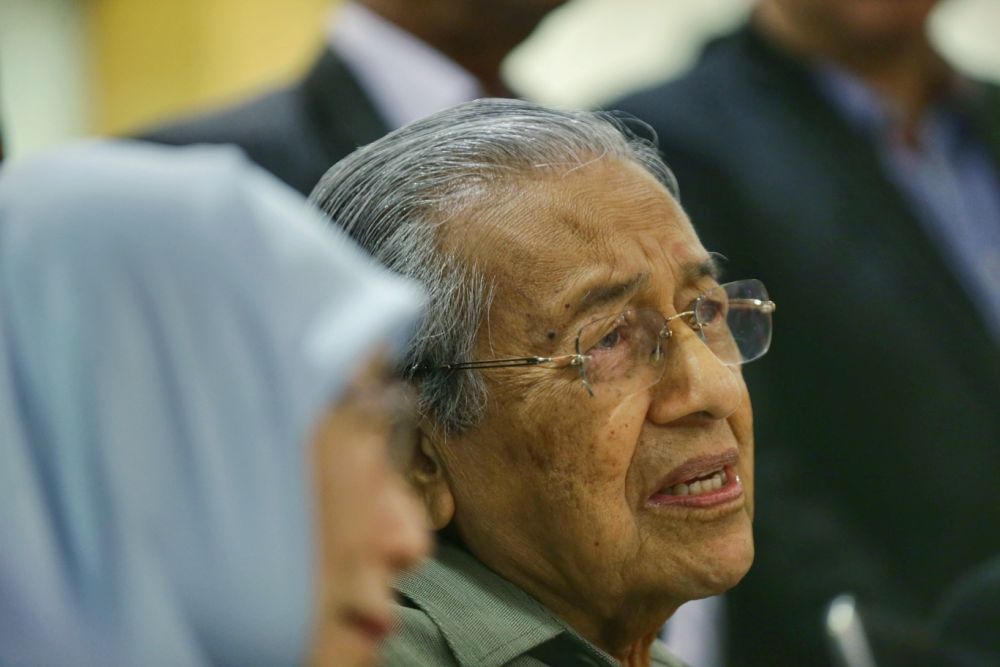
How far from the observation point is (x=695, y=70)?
4293 millimetres

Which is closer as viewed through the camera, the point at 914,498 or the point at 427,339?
the point at 427,339

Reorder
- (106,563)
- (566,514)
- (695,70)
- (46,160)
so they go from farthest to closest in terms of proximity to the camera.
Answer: (695,70) → (566,514) → (46,160) → (106,563)

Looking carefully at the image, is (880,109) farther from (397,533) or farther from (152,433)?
(152,433)

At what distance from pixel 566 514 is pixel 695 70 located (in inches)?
90.5

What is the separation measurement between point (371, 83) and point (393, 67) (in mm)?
86

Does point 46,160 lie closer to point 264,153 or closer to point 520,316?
point 520,316

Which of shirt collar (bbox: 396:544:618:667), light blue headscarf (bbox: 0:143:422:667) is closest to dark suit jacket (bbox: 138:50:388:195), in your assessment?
shirt collar (bbox: 396:544:618:667)

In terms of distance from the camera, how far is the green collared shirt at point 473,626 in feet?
6.78

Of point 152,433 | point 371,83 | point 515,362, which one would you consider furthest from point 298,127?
point 152,433

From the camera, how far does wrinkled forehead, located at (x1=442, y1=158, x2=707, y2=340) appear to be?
2.28m

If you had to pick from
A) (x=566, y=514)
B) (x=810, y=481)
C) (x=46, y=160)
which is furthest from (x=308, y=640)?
(x=810, y=481)

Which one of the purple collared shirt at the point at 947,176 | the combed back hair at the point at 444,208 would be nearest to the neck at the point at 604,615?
the combed back hair at the point at 444,208

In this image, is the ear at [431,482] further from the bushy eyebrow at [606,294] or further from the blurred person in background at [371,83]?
the blurred person in background at [371,83]

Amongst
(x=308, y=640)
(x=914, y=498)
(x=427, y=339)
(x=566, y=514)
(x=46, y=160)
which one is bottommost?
(x=914, y=498)
